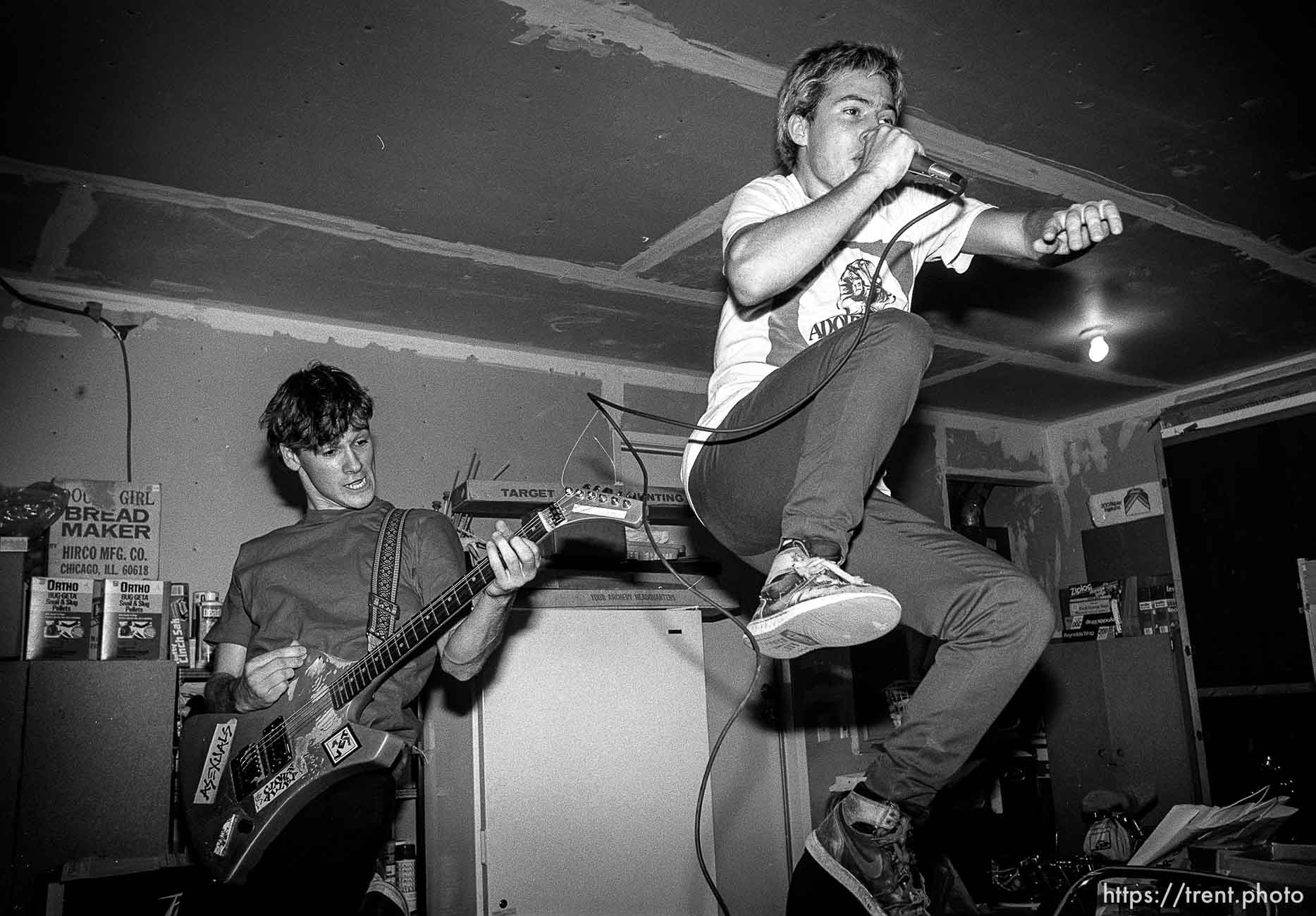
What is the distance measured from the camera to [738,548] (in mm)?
1820

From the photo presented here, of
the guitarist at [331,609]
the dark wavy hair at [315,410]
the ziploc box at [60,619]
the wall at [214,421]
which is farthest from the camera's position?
the wall at [214,421]

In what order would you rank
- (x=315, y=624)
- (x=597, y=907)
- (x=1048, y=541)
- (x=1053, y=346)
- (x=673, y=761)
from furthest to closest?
(x=1048, y=541) < (x=1053, y=346) < (x=673, y=761) < (x=597, y=907) < (x=315, y=624)

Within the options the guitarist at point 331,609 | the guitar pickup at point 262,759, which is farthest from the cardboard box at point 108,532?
the guitar pickup at point 262,759

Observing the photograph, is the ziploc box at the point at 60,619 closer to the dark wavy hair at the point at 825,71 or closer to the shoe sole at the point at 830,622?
the shoe sole at the point at 830,622

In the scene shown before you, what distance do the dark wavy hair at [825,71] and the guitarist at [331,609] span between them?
3.74ft

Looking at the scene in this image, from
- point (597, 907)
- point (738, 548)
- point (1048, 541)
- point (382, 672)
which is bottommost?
point (597, 907)

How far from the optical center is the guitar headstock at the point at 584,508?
2.41m

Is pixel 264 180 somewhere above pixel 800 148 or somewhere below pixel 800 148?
above

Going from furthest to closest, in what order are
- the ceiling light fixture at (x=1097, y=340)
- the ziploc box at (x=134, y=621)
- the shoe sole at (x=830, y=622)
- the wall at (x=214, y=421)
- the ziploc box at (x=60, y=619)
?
1. the ceiling light fixture at (x=1097, y=340)
2. the wall at (x=214, y=421)
3. the ziploc box at (x=134, y=621)
4. the ziploc box at (x=60, y=619)
5. the shoe sole at (x=830, y=622)

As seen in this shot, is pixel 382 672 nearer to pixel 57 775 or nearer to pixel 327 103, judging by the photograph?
pixel 57 775

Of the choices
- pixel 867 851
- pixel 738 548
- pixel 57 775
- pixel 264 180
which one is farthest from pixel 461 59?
pixel 57 775

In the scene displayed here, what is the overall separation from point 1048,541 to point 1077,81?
3.94 meters

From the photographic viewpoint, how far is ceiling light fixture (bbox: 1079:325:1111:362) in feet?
14.8

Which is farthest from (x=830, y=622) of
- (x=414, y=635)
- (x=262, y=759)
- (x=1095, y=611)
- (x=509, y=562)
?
(x=1095, y=611)
